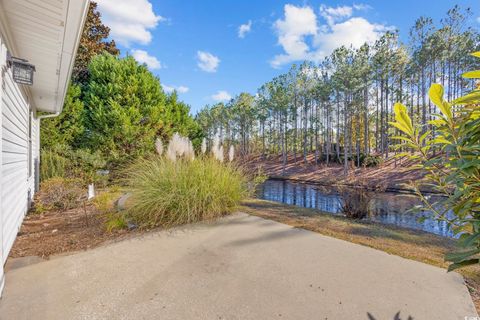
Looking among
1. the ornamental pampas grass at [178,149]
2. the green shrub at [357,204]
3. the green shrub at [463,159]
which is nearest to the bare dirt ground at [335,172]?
the green shrub at [357,204]

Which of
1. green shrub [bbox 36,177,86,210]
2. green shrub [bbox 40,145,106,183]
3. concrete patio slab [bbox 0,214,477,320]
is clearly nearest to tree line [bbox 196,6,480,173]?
green shrub [bbox 40,145,106,183]

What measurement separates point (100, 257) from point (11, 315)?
961mm

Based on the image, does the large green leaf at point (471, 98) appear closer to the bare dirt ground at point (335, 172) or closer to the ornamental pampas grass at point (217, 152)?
the ornamental pampas grass at point (217, 152)

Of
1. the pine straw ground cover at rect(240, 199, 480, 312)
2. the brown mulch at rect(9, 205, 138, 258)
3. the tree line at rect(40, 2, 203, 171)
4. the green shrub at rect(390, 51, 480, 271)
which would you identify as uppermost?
the tree line at rect(40, 2, 203, 171)

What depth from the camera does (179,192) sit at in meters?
3.82

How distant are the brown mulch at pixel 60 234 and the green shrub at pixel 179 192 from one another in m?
0.45

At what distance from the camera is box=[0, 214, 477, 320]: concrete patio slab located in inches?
69.6

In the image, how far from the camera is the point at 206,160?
15.0 feet

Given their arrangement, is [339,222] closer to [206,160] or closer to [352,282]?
[352,282]

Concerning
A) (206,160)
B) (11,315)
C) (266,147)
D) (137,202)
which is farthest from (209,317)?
(266,147)

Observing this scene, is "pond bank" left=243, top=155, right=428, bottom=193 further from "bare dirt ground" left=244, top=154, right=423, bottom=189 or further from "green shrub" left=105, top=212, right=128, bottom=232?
"green shrub" left=105, top=212, right=128, bottom=232

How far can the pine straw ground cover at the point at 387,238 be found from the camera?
2463mm

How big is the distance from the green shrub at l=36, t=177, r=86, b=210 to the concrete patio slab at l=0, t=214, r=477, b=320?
3.50 meters

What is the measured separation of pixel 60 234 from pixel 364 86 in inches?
787
